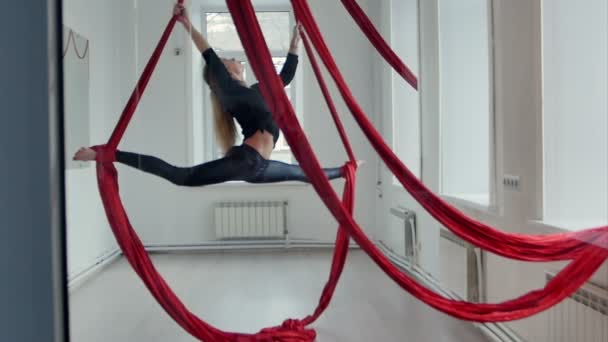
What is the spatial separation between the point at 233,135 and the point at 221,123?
0.06m

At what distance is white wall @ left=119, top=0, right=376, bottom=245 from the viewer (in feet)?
3.95

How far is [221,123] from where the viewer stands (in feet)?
4.00

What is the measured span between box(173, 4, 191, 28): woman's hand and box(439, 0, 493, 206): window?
2.61 ft

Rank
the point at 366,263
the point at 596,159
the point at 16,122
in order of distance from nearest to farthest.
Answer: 1. the point at 16,122
2. the point at 596,159
3. the point at 366,263

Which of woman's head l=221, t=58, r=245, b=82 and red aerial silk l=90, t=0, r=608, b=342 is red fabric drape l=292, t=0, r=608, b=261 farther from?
woman's head l=221, t=58, r=245, b=82

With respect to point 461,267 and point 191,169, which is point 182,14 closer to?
point 191,169

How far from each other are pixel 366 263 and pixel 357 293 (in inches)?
7.4

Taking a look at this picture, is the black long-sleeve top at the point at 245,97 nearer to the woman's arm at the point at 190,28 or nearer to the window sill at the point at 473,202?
the woman's arm at the point at 190,28

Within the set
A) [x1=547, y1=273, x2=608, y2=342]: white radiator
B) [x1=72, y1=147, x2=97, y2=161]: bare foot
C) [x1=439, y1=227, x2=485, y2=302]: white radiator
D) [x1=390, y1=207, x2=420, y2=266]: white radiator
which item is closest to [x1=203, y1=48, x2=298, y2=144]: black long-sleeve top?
[x1=72, y1=147, x2=97, y2=161]: bare foot

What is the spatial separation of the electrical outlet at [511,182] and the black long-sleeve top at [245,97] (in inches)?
25.9

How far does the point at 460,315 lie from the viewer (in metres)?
1.12

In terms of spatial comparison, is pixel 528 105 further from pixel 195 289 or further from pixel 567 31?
pixel 195 289

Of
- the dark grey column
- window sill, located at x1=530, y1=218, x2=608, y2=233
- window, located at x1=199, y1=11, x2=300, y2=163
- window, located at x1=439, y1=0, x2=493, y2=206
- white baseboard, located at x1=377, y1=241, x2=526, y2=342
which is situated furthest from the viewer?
window, located at x1=439, y1=0, x2=493, y2=206

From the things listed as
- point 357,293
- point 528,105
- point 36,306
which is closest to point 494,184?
point 528,105
